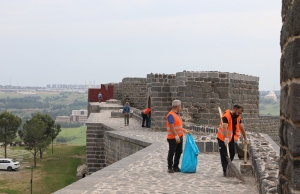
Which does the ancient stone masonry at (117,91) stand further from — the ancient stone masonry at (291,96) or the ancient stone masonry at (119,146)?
the ancient stone masonry at (291,96)

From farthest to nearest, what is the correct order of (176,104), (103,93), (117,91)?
1. (103,93)
2. (117,91)
3. (176,104)

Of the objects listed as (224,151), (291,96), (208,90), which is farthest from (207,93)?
(291,96)

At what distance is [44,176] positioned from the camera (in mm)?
29766

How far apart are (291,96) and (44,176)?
27856 mm

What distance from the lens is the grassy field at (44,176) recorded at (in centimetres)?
2566

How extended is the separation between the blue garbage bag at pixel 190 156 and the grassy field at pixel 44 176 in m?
17.1

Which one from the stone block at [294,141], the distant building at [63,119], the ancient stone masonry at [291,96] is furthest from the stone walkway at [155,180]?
the distant building at [63,119]

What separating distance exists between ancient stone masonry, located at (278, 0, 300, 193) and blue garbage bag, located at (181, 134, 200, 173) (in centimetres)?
521

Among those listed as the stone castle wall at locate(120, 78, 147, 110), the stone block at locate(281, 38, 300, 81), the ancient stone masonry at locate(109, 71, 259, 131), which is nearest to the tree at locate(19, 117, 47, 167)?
the stone castle wall at locate(120, 78, 147, 110)

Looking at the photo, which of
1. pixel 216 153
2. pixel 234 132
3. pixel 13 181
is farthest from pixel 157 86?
pixel 13 181

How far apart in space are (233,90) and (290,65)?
13.9 meters

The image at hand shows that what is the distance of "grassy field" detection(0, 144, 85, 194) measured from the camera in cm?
2566

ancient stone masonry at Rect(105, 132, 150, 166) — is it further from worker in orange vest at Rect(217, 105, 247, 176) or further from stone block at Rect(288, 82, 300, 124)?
stone block at Rect(288, 82, 300, 124)

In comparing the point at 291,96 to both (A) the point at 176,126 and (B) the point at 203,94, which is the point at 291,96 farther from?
(B) the point at 203,94
